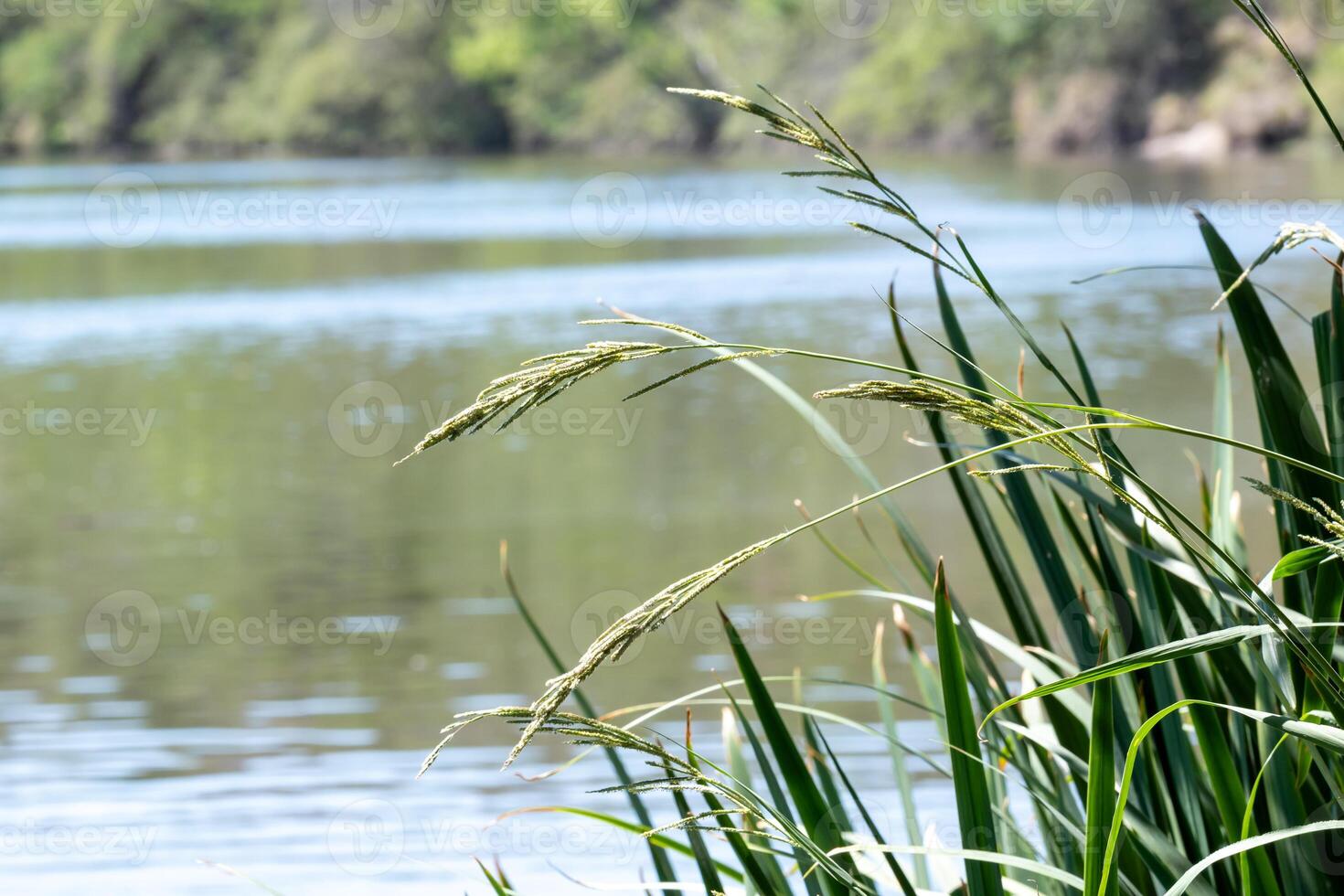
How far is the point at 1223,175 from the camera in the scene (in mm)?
30422

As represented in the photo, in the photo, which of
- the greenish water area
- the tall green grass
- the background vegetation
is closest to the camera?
the tall green grass

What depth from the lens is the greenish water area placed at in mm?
5145

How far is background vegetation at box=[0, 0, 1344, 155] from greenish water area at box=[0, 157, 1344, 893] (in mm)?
19967

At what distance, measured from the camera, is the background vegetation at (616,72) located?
4266 centimetres

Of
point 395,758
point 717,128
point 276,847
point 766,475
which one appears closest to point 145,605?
point 395,758

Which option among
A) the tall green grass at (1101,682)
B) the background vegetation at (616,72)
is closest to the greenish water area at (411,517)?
the tall green grass at (1101,682)

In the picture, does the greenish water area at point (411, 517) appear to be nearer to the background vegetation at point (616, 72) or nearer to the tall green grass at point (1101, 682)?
the tall green grass at point (1101, 682)

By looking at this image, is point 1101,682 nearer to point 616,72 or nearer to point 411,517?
point 411,517

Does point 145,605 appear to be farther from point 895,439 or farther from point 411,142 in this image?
point 411,142

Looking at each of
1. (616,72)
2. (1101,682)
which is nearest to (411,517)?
(1101,682)

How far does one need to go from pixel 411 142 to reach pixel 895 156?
72.0 ft

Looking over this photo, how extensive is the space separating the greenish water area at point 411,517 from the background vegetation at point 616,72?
65.5 ft

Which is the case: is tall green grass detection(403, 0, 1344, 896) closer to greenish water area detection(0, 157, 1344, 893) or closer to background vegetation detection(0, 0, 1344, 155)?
greenish water area detection(0, 157, 1344, 893)

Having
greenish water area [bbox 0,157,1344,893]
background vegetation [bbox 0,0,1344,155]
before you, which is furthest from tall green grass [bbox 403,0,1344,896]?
background vegetation [bbox 0,0,1344,155]
